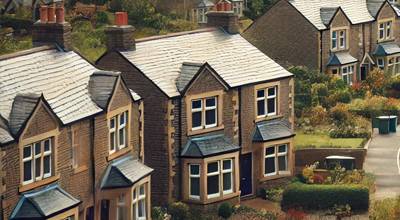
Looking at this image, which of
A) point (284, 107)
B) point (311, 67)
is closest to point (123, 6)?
point (311, 67)

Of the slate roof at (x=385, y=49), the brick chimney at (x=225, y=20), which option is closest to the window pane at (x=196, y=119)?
the brick chimney at (x=225, y=20)

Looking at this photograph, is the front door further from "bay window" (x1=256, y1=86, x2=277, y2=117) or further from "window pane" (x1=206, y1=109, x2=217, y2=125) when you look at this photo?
"window pane" (x1=206, y1=109, x2=217, y2=125)

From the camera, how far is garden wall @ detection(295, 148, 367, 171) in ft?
170

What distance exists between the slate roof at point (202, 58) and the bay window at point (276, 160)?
303 cm

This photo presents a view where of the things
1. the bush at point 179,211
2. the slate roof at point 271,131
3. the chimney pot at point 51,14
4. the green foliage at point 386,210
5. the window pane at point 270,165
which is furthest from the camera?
the window pane at point 270,165

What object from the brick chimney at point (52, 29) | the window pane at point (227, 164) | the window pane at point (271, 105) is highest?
the brick chimney at point (52, 29)

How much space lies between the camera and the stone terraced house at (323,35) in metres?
69.1

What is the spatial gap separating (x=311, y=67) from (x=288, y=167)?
21175mm

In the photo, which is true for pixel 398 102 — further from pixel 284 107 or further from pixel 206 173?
pixel 206 173

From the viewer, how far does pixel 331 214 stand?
4572cm

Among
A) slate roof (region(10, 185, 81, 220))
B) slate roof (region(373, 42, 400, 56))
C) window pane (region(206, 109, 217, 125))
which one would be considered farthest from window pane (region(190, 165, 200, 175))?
slate roof (region(373, 42, 400, 56))

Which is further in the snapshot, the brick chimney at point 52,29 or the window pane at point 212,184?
the window pane at point 212,184

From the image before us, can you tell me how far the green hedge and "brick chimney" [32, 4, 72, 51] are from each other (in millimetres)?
11302

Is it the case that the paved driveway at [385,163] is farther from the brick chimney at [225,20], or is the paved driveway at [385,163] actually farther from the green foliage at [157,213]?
the green foliage at [157,213]
